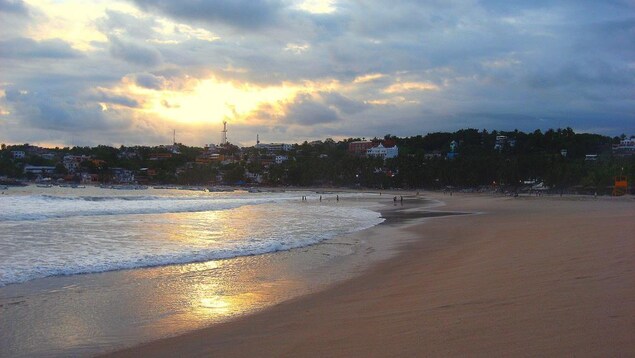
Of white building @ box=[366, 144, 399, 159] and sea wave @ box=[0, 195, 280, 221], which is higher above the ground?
white building @ box=[366, 144, 399, 159]

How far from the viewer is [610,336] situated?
391 cm

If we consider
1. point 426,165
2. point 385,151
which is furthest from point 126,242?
point 385,151

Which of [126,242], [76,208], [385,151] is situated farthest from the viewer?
[385,151]

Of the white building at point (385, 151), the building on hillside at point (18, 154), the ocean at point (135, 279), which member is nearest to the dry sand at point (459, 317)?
the ocean at point (135, 279)

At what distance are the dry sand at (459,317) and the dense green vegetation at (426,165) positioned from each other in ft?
188

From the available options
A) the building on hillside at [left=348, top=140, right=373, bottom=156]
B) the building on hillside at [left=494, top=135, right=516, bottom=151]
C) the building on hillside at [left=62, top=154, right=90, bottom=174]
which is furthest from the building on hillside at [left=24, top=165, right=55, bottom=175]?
the building on hillside at [left=494, top=135, right=516, bottom=151]

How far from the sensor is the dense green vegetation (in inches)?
2803

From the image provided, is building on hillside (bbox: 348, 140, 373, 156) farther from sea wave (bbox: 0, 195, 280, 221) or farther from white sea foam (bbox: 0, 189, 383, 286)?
white sea foam (bbox: 0, 189, 383, 286)

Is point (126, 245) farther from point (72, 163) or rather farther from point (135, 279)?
point (72, 163)

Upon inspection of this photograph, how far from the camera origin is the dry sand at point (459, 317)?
160 inches

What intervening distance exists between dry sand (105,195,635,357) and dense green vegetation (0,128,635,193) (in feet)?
188

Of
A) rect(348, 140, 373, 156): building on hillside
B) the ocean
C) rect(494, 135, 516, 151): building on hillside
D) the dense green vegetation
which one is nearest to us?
the ocean

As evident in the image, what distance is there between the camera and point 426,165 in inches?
3792

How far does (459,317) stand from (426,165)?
93511 mm
